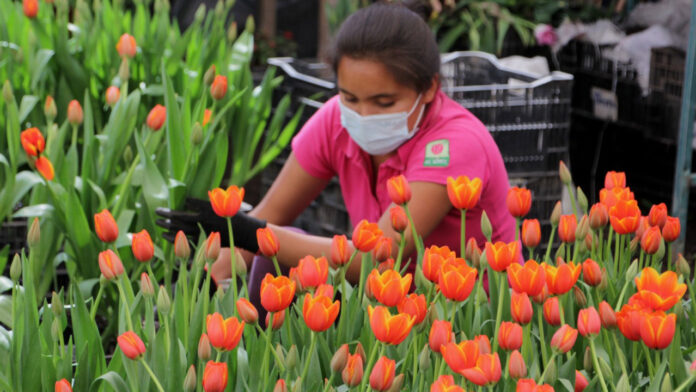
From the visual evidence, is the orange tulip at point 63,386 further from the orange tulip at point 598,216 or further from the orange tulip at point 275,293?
the orange tulip at point 598,216

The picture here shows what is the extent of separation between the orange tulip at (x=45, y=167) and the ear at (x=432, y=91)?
2.61ft

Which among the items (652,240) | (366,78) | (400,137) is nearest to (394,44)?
(366,78)

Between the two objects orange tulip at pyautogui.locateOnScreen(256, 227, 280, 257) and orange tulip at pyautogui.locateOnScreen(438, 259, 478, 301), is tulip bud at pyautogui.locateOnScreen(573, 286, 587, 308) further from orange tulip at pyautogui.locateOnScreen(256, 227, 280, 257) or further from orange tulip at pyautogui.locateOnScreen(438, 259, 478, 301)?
orange tulip at pyautogui.locateOnScreen(256, 227, 280, 257)

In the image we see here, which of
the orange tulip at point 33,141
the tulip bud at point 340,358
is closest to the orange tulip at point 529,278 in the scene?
the tulip bud at point 340,358

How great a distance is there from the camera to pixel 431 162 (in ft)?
6.92

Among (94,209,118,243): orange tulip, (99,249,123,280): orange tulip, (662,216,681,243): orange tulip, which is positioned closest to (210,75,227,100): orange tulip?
(94,209,118,243): orange tulip

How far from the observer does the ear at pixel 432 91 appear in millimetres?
2201

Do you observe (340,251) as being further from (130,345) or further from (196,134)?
(196,134)

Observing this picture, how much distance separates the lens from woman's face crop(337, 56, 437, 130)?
208cm

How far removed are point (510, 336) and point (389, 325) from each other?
0.13 metres

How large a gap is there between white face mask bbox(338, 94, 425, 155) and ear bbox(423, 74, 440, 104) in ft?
0.07

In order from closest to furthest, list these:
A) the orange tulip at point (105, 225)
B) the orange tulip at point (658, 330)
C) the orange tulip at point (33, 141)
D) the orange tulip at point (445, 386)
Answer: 1. the orange tulip at point (445, 386)
2. the orange tulip at point (658, 330)
3. the orange tulip at point (105, 225)
4. the orange tulip at point (33, 141)

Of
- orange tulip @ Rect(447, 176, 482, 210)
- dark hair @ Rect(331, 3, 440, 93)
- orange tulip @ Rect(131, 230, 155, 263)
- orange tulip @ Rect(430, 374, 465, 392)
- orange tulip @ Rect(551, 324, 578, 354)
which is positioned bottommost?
orange tulip @ Rect(551, 324, 578, 354)

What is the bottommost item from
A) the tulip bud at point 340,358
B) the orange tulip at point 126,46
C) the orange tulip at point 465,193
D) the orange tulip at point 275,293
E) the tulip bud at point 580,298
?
the tulip bud at point 580,298
